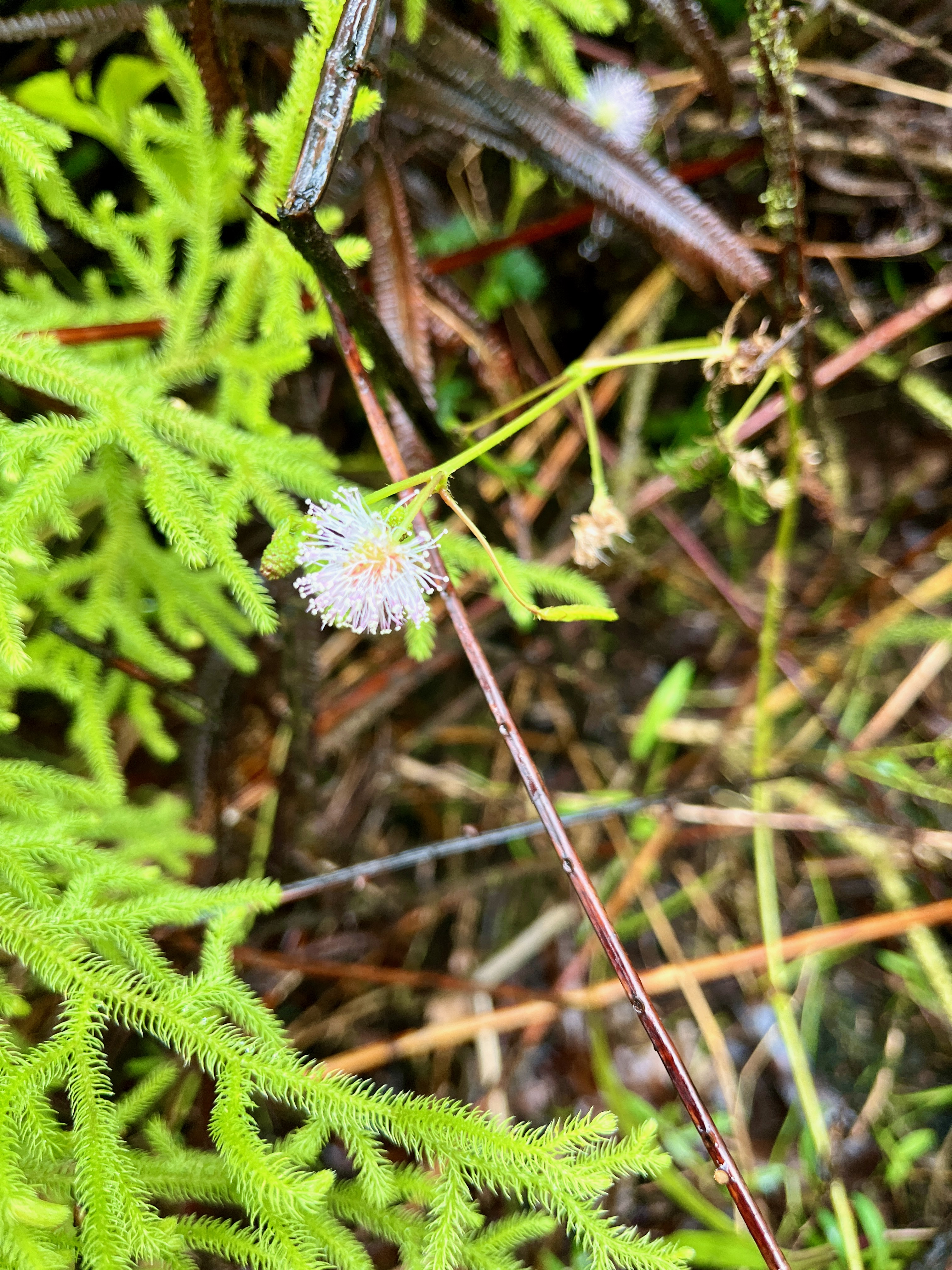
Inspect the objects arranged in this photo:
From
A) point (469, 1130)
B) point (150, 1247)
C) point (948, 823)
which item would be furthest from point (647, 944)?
point (150, 1247)

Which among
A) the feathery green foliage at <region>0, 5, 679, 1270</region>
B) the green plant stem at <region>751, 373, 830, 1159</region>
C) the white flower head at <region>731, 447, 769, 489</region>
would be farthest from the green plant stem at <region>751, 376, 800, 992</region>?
the feathery green foliage at <region>0, 5, 679, 1270</region>

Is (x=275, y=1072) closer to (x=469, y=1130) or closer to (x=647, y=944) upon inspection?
(x=469, y=1130)

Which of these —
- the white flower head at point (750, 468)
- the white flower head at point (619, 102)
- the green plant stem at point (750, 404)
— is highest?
the white flower head at point (619, 102)

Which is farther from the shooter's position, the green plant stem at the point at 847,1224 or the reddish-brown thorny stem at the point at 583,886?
the green plant stem at the point at 847,1224

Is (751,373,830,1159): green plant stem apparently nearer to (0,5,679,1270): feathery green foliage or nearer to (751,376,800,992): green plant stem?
(751,376,800,992): green plant stem

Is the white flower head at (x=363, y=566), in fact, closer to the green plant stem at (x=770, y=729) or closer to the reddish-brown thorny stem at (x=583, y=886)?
the reddish-brown thorny stem at (x=583, y=886)

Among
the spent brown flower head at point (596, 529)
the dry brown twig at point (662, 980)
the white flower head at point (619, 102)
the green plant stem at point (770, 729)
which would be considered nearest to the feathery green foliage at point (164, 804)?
the spent brown flower head at point (596, 529)

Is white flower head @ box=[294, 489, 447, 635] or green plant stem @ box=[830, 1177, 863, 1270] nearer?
white flower head @ box=[294, 489, 447, 635]
